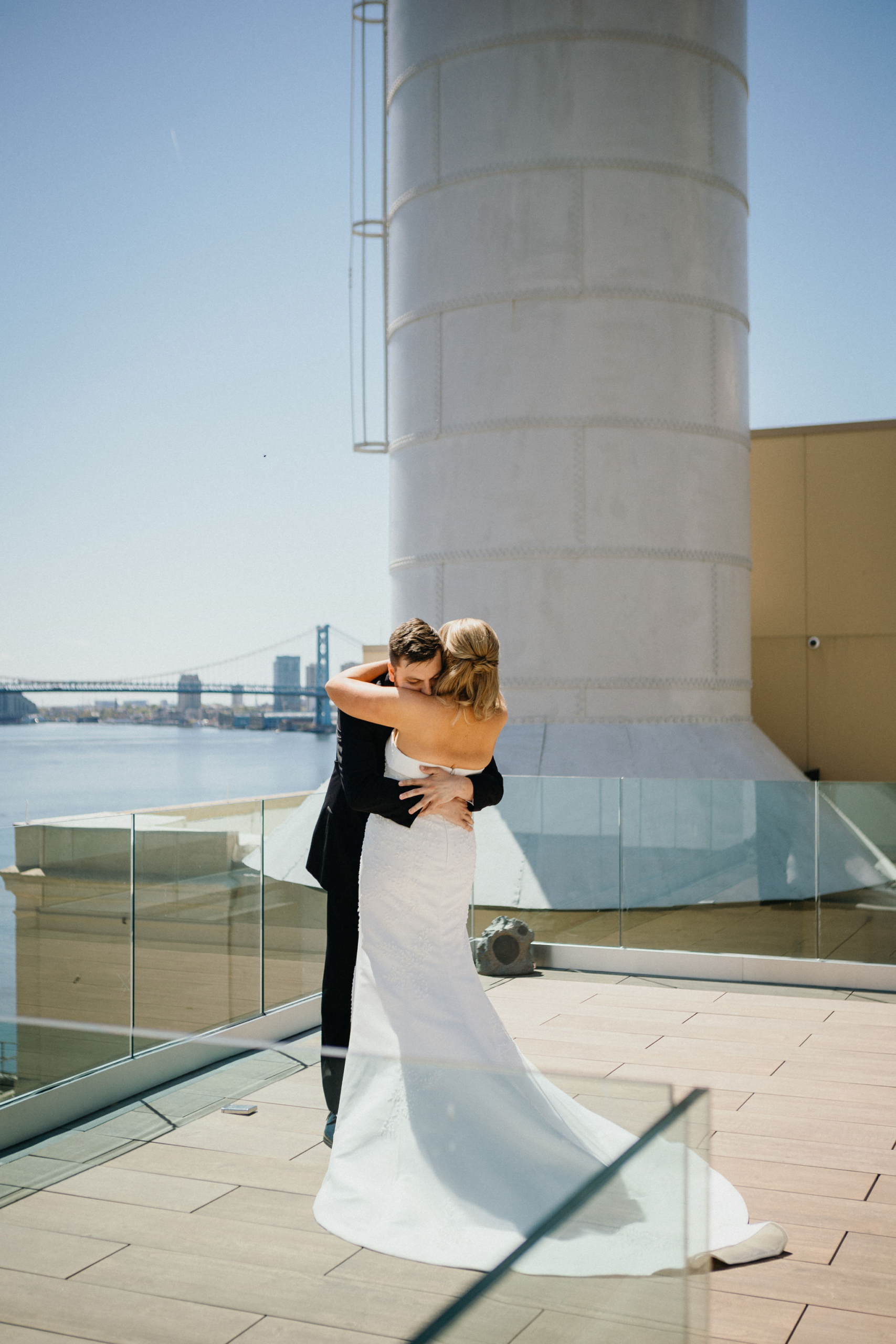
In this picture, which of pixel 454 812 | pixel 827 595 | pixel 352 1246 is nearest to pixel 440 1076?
pixel 352 1246

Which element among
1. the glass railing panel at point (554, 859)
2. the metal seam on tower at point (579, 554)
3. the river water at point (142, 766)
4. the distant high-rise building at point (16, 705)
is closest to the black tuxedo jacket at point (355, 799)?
the glass railing panel at point (554, 859)

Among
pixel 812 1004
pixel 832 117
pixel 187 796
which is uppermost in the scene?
pixel 832 117

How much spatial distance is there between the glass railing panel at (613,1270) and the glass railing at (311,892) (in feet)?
A: 11.1

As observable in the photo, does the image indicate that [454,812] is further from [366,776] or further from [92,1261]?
[92,1261]

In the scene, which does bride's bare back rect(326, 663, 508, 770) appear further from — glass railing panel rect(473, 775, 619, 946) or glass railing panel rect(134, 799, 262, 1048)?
glass railing panel rect(473, 775, 619, 946)

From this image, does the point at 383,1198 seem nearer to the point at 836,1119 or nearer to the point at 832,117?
the point at 836,1119

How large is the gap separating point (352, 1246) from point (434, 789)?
1478mm

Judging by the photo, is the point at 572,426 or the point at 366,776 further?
the point at 572,426

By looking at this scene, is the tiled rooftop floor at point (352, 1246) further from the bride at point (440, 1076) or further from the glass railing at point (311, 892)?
the glass railing at point (311, 892)

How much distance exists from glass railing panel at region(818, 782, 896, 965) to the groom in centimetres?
402

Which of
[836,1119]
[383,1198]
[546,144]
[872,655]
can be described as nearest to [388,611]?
[546,144]

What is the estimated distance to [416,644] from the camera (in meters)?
3.73

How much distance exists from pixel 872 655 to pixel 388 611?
18.4 ft

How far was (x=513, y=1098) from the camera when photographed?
8.64 feet
